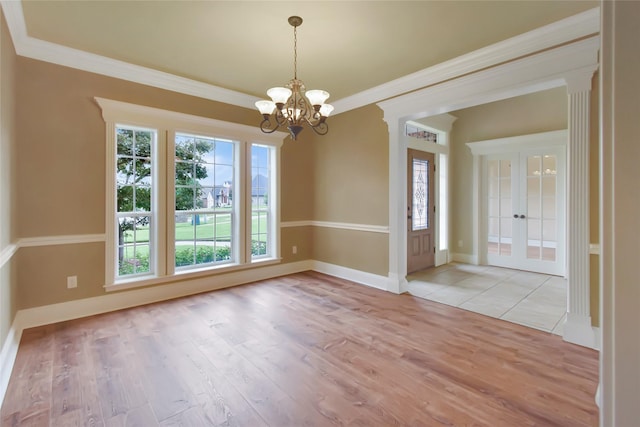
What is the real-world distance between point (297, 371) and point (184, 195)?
9.39ft

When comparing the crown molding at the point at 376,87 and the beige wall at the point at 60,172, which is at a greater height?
the crown molding at the point at 376,87

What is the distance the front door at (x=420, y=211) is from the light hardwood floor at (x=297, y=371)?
1.89 metres

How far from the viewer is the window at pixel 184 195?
3.71 metres

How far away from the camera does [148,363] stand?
8.04ft

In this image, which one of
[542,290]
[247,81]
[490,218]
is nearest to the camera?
[247,81]

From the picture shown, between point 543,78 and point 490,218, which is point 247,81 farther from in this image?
point 490,218

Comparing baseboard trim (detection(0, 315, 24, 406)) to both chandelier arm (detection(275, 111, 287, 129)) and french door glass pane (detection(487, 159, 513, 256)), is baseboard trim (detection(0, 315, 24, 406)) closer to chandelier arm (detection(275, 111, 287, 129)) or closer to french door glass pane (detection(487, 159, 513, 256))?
chandelier arm (detection(275, 111, 287, 129))

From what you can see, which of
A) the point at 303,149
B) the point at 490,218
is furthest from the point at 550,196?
the point at 303,149

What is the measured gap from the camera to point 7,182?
258 centimetres

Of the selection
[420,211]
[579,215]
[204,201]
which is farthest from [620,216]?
[420,211]

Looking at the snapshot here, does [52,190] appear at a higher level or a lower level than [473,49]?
lower

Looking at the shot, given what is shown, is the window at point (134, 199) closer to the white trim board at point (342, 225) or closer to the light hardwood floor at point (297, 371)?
the light hardwood floor at point (297, 371)

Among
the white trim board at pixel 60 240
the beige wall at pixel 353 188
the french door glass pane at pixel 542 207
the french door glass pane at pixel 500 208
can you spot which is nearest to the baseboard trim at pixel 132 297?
the white trim board at pixel 60 240

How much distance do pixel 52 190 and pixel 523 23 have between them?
4.83 metres
